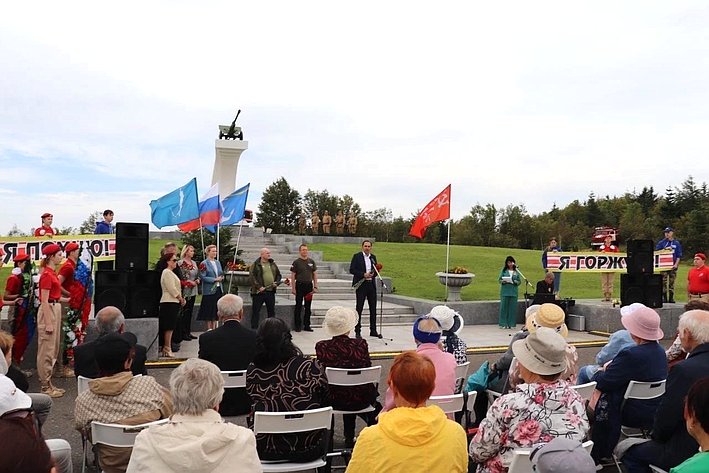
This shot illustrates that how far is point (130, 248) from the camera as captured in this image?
9.66 meters

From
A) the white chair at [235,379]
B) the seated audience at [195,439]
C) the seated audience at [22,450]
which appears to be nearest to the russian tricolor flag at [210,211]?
the white chair at [235,379]

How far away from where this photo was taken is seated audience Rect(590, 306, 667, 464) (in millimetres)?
4902

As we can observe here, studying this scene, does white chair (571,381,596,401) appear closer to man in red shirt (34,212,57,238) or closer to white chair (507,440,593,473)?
white chair (507,440,593,473)

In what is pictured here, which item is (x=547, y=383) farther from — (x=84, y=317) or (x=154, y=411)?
(x=84, y=317)

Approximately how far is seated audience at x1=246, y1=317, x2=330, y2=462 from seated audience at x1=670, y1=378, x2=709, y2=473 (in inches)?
92.9

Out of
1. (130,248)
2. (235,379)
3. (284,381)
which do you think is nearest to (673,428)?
(284,381)

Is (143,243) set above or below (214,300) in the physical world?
above

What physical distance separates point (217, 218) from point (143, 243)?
3278 millimetres

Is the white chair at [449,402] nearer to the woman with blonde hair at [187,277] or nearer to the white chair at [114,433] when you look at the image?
the white chair at [114,433]

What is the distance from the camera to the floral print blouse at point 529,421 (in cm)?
323

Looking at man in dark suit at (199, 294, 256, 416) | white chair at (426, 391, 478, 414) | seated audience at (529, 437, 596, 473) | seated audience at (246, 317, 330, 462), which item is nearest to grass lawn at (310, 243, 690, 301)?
man in dark suit at (199, 294, 256, 416)

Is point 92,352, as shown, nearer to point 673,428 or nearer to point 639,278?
point 673,428

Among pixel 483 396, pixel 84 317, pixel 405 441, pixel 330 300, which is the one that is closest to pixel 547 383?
pixel 405 441

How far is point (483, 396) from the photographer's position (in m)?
5.27
